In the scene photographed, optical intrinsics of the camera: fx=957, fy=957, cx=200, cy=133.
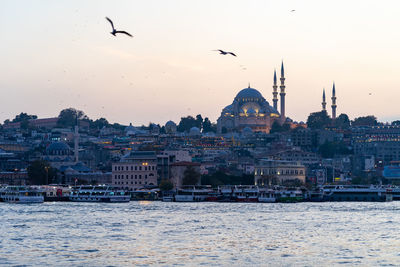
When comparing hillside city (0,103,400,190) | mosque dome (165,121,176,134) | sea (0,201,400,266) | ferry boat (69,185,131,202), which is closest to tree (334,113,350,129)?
hillside city (0,103,400,190)

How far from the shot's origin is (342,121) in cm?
17025

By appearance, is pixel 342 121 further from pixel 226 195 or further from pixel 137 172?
pixel 226 195

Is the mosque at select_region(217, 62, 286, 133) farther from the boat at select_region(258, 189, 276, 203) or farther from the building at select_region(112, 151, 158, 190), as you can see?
the boat at select_region(258, 189, 276, 203)

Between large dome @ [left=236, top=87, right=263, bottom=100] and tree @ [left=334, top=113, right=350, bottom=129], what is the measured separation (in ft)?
49.4

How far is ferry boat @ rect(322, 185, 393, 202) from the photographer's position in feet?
262

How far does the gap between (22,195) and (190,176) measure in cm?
1948

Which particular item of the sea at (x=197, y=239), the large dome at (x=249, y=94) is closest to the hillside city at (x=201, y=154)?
the large dome at (x=249, y=94)

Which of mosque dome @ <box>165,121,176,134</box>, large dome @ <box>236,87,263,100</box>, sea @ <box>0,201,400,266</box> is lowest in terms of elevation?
sea @ <box>0,201,400,266</box>

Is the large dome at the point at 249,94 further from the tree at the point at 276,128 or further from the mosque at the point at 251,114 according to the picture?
the tree at the point at 276,128

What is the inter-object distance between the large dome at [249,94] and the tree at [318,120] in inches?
477

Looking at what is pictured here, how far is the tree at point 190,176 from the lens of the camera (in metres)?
86.9

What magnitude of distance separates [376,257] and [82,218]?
21.0 meters

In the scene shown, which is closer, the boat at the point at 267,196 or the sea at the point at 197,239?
the sea at the point at 197,239

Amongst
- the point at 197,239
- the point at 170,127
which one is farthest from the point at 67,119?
the point at 197,239
